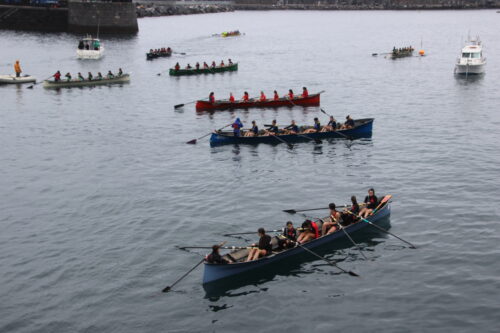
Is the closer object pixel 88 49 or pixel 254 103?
pixel 254 103

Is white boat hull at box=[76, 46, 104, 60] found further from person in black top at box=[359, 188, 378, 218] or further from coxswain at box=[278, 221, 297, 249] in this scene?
coxswain at box=[278, 221, 297, 249]

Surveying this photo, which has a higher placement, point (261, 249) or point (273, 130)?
point (273, 130)

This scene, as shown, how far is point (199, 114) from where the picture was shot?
60.7 m

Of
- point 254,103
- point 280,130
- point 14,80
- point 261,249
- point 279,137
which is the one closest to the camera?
point 261,249

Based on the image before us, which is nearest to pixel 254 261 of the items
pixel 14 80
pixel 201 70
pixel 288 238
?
pixel 288 238

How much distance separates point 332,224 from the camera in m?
28.8

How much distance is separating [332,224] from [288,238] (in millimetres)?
2934

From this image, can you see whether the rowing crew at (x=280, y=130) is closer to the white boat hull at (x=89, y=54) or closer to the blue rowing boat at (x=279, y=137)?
the blue rowing boat at (x=279, y=137)

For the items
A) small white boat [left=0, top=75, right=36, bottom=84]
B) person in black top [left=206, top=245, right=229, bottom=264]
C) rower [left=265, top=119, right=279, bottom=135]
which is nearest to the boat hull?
small white boat [left=0, top=75, right=36, bottom=84]

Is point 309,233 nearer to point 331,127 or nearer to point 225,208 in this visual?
point 225,208

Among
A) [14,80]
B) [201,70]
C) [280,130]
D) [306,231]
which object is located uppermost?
[201,70]

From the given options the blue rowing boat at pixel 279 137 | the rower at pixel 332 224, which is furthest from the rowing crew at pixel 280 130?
the rower at pixel 332 224

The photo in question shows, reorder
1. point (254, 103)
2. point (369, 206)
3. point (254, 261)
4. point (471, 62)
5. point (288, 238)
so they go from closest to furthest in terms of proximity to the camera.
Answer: point (254, 261) → point (288, 238) → point (369, 206) → point (254, 103) → point (471, 62)

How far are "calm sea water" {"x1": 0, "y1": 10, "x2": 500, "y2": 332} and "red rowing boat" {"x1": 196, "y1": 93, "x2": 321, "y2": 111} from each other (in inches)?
49.2
